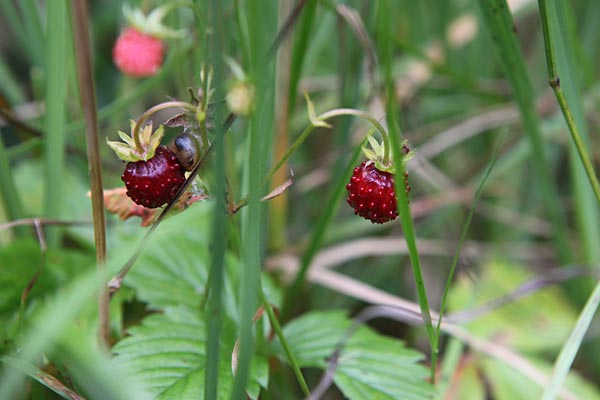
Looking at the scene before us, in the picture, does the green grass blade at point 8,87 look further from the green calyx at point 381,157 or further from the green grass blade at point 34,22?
the green calyx at point 381,157

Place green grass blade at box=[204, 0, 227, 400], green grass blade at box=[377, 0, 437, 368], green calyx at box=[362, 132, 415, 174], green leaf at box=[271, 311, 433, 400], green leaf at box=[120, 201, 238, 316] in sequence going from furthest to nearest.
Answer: green leaf at box=[120, 201, 238, 316] < green leaf at box=[271, 311, 433, 400] < green calyx at box=[362, 132, 415, 174] < green grass blade at box=[377, 0, 437, 368] < green grass blade at box=[204, 0, 227, 400]

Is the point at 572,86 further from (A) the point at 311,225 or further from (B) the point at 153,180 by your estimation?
(A) the point at 311,225

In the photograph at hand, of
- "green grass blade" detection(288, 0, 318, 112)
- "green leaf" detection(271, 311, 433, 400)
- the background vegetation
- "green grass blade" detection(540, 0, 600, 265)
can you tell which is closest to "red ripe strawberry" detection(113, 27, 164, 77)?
the background vegetation

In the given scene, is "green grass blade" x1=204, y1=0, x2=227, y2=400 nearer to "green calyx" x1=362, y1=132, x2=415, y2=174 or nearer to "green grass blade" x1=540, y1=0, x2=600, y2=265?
"green calyx" x1=362, y1=132, x2=415, y2=174

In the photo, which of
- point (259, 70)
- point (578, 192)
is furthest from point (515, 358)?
point (259, 70)

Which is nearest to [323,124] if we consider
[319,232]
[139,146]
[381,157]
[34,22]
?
[381,157]
